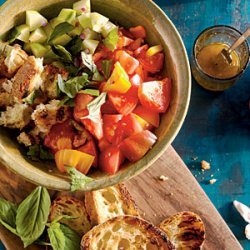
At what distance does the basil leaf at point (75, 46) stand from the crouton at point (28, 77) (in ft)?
0.53

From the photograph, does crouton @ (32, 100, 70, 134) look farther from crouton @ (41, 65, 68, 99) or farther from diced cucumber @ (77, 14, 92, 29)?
diced cucumber @ (77, 14, 92, 29)

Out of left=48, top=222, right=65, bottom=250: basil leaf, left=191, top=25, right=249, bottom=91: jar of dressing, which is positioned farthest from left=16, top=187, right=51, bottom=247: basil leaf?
left=191, top=25, right=249, bottom=91: jar of dressing

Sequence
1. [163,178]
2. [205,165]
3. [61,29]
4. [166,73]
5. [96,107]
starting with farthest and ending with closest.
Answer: [205,165] → [163,178] → [166,73] → [61,29] → [96,107]

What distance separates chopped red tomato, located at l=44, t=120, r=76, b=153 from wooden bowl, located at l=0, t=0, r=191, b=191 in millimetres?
123

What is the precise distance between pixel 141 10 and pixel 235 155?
1.07m

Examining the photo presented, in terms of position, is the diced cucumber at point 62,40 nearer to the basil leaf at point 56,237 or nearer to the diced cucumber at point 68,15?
the diced cucumber at point 68,15

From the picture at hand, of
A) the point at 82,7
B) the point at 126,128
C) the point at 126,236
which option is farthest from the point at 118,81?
the point at 126,236

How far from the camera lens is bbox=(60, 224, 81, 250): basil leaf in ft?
9.24

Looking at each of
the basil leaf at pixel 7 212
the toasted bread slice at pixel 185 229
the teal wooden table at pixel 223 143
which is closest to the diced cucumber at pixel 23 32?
the teal wooden table at pixel 223 143

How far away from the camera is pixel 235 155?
131 inches

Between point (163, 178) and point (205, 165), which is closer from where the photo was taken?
point (163, 178)

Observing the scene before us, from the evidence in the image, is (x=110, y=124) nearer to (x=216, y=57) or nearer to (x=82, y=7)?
(x=82, y=7)

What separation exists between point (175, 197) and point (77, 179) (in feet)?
2.23

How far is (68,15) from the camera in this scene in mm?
2697
